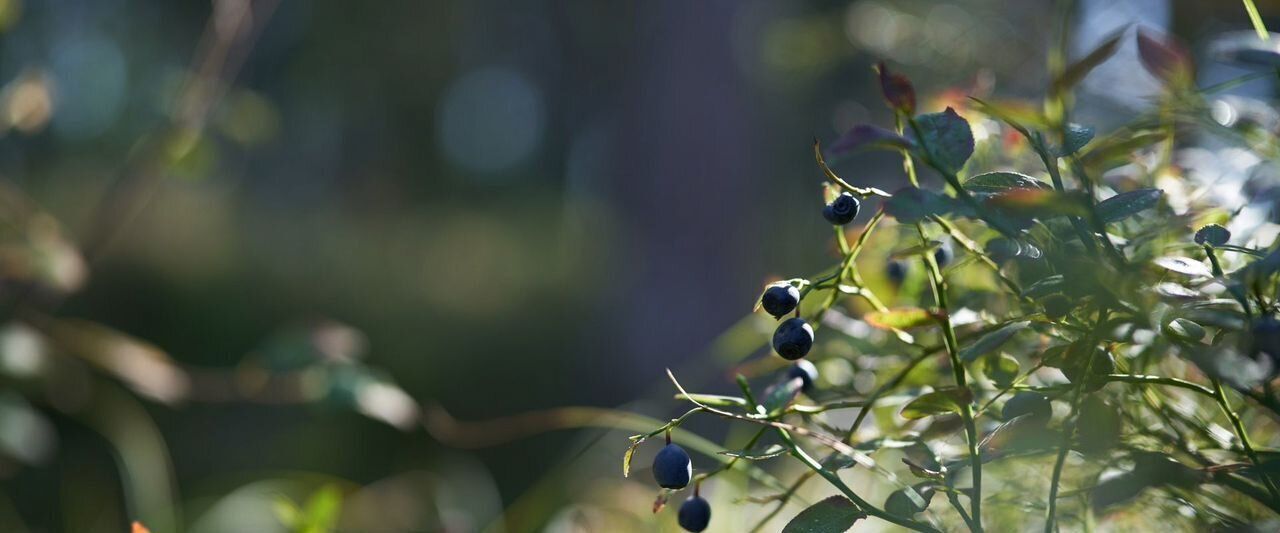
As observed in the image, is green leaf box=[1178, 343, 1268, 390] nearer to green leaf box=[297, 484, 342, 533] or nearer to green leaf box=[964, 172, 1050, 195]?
green leaf box=[964, 172, 1050, 195]

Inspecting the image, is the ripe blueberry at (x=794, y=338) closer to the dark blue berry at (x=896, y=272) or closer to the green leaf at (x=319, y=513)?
the dark blue berry at (x=896, y=272)

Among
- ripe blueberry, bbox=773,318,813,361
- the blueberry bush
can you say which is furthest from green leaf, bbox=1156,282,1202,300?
ripe blueberry, bbox=773,318,813,361

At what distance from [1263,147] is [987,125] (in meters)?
0.18

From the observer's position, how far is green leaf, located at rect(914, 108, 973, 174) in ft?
0.92

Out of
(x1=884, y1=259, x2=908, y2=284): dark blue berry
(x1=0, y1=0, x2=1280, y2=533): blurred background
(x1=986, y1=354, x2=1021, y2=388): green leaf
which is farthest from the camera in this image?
(x1=0, y1=0, x2=1280, y2=533): blurred background

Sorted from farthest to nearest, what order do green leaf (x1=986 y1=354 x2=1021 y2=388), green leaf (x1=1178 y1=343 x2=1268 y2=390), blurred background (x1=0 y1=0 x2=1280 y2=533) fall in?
1. blurred background (x1=0 y1=0 x2=1280 y2=533)
2. green leaf (x1=986 y1=354 x2=1021 y2=388)
3. green leaf (x1=1178 y1=343 x2=1268 y2=390)

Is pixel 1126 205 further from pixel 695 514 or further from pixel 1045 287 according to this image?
pixel 695 514

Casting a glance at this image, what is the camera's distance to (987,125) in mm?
569

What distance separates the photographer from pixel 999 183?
1.01 ft

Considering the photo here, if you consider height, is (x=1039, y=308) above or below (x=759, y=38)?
above

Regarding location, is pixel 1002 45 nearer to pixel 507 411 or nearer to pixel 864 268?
pixel 864 268

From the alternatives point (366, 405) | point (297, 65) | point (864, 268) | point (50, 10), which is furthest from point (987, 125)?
point (297, 65)

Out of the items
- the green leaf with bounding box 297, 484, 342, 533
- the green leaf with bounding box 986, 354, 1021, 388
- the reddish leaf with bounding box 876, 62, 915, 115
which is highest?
the reddish leaf with bounding box 876, 62, 915, 115

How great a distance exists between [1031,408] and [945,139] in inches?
3.4
